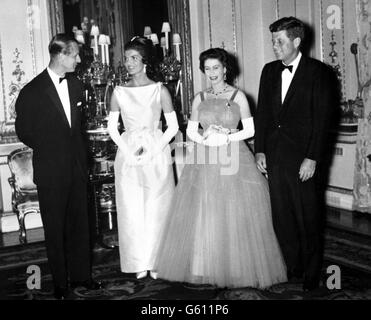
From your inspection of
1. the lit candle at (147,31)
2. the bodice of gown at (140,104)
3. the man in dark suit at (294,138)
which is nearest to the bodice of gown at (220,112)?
the man in dark suit at (294,138)

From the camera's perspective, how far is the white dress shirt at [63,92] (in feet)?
10.5

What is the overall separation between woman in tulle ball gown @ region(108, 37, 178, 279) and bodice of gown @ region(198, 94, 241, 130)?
0.71 feet

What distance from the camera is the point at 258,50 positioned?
20.0ft

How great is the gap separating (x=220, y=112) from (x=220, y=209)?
0.65 m

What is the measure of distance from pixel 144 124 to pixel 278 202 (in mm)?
1024

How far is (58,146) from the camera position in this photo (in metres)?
3.18

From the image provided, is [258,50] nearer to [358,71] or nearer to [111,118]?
[358,71]

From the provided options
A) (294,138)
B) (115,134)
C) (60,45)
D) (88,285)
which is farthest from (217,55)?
(88,285)

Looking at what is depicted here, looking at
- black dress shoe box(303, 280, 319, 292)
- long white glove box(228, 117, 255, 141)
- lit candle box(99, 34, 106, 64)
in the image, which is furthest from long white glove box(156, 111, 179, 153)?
lit candle box(99, 34, 106, 64)

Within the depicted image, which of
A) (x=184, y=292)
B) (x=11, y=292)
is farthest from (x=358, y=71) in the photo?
(x=11, y=292)

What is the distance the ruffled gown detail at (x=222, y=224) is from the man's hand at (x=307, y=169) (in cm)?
33

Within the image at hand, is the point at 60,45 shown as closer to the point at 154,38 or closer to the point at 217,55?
the point at 217,55

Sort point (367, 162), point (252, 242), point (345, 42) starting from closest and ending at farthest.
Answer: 1. point (252, 242)
2. point (367, 162)
3. point (345, 42)

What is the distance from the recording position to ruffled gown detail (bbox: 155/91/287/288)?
10.8ft
